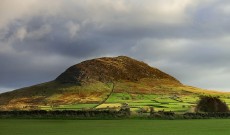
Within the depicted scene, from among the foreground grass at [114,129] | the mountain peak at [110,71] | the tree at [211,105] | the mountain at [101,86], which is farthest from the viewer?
the mountain peak at [110,71]

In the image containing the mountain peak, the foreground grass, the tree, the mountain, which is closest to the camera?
the foreground grass

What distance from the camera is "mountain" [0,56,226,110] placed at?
135750mm

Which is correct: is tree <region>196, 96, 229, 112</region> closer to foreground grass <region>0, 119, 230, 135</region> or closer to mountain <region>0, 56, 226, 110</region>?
foreground grass <region>0, 119, 230, 135</region>

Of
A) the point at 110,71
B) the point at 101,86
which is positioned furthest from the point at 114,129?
the point at 110,71

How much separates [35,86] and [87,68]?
1983 cm

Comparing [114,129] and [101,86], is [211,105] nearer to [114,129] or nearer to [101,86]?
[114,129]

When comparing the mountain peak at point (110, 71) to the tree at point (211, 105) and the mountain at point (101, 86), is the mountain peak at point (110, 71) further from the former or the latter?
the tree at point (211, 105)

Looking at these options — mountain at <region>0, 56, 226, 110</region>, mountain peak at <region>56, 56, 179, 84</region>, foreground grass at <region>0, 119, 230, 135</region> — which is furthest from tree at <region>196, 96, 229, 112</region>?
mountain peak at <region>56, 56, 179, 84</region>

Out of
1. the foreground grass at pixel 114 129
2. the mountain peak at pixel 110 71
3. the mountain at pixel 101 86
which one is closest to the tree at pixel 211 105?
the foreground grass at pixel 114 129

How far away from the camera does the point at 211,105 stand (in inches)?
2940

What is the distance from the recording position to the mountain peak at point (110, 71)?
522 ft

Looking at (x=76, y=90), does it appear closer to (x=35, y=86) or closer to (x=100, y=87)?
(x=100, y=87)

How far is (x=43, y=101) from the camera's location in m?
135

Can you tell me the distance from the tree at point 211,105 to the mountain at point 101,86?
160ft
